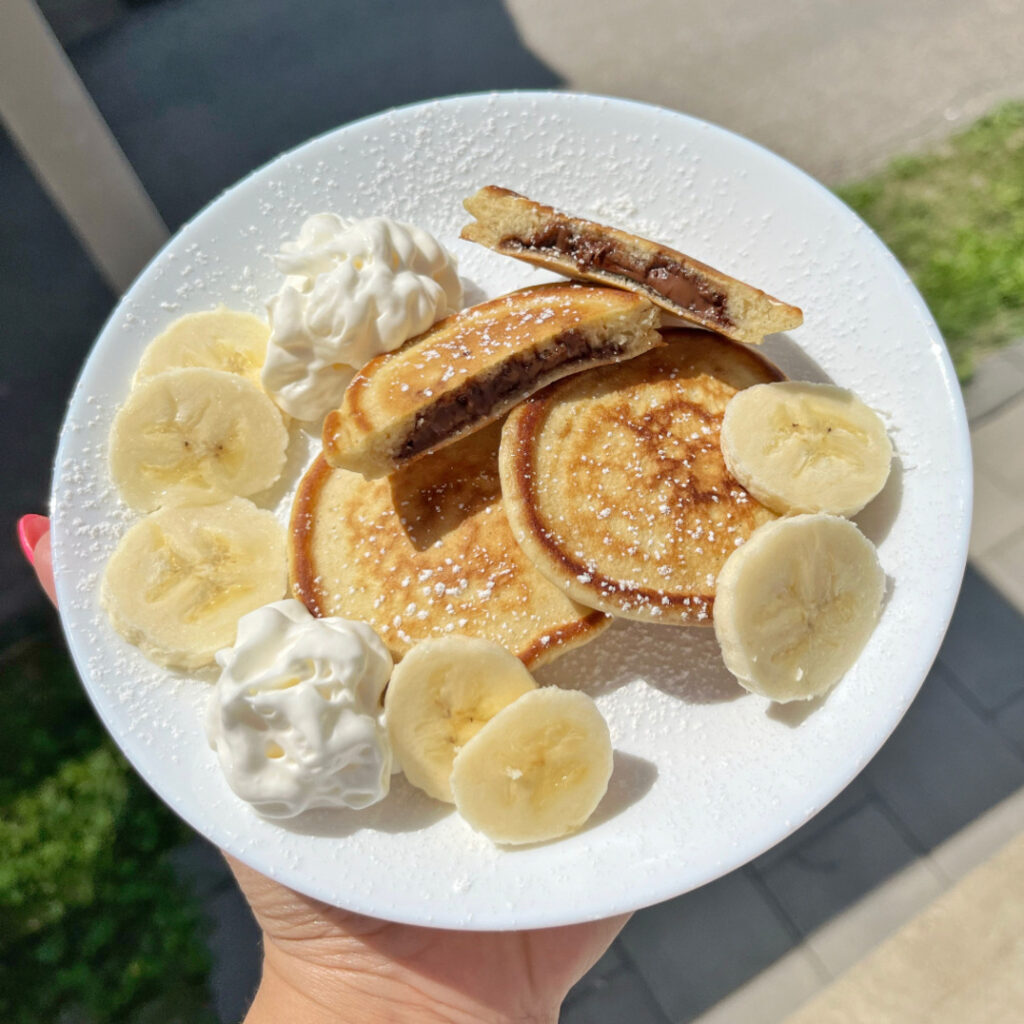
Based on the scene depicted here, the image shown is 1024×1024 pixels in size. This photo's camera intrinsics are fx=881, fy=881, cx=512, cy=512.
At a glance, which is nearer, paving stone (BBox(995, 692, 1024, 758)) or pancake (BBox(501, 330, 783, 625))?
pancake (BBox(501, 330, 783, 625))

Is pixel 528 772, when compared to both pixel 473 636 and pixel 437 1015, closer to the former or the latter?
pixel 473 636

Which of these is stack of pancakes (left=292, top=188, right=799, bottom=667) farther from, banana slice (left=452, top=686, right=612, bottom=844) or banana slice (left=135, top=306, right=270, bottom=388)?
banana slice (left=135, top=306, right=270, bottom=388)

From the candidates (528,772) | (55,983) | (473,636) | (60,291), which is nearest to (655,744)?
(528,772)

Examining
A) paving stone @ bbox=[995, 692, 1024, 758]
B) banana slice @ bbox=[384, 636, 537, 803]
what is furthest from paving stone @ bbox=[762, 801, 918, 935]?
banana slice @ bbox=[384, 636, 537, 803]

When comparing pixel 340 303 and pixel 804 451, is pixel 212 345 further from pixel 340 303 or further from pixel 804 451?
pixel 804 451

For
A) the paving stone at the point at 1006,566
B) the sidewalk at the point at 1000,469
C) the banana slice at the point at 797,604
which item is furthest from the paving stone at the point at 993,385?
the banana slice at the point at 797,604

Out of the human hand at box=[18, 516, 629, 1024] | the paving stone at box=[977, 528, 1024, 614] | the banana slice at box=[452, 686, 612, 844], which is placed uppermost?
the banana slice at box=[452, 686, 612, 844]
